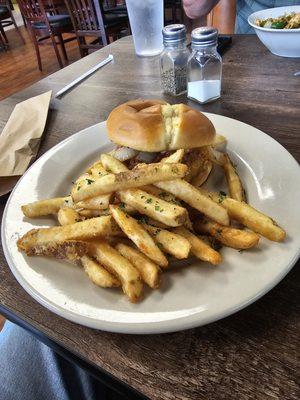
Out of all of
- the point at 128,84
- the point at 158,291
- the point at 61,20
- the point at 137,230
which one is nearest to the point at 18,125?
the point at 128,84

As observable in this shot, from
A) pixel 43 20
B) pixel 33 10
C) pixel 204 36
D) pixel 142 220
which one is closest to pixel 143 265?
pixel 142 220

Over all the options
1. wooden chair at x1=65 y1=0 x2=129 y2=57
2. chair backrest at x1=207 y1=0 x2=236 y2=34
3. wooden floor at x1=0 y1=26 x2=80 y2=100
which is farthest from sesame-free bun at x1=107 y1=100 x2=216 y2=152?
wooden floor at x1=0 y1=26 x2=80 y2=100

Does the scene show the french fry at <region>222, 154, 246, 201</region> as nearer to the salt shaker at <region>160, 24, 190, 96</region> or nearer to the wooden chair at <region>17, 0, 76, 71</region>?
the salt shaker at <region>160, 24, 190, 96</region>

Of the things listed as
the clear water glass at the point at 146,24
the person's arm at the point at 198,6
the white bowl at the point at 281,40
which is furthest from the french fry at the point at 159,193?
the person's arm at the point at 198,6

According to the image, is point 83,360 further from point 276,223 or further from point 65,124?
Result: point 65,124

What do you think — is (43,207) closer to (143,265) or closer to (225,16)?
(143,265)
